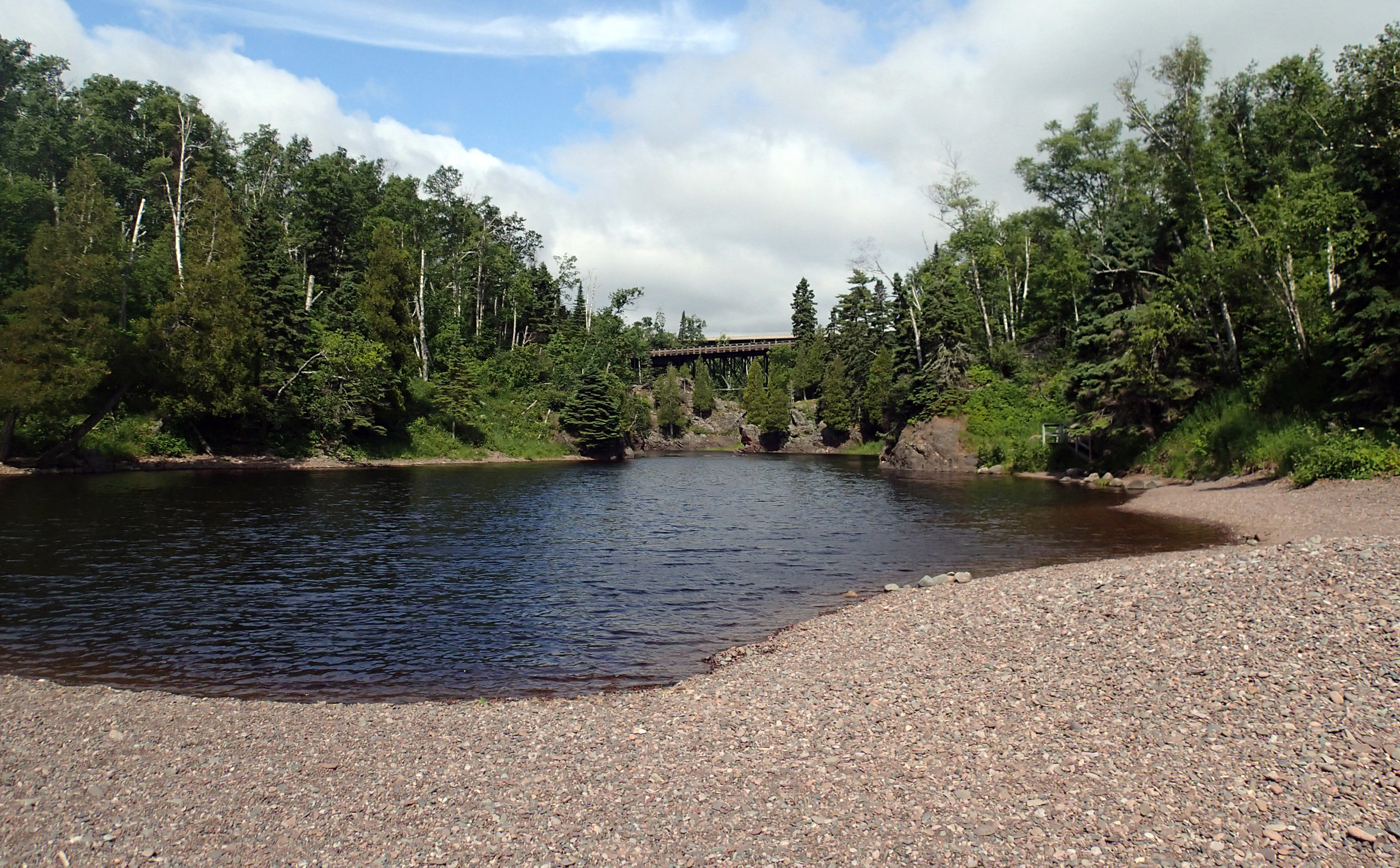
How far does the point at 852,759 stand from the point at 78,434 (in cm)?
5380

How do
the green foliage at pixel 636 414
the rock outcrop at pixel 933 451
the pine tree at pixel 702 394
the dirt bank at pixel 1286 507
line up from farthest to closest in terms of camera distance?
the pine tree at pixel 702 394 → the green foliage at pixel 636 414 → the rock outcrop at pixel 933 451 → the dirt bank at pixel 1286 507

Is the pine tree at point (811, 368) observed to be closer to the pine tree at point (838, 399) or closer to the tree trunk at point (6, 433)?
the pine tree at point (838, 399)

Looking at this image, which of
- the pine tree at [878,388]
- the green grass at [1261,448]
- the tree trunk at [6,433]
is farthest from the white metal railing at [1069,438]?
the tree trunk at [6,433]

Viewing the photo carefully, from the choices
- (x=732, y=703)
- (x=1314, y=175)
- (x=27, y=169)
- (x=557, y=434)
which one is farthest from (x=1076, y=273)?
(x=27, y=169)

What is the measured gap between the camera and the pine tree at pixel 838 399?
4087 inches

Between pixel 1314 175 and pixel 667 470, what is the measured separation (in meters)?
49.1

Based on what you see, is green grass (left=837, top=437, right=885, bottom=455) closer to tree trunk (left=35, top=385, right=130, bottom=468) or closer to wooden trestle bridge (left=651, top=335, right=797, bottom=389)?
wooden trestle bridge (left=651, top=335, right=797, bottom=389)

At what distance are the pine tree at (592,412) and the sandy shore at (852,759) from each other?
232 ft

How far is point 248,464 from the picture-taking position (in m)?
54.9

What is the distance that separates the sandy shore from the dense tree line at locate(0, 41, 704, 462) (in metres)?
43.7

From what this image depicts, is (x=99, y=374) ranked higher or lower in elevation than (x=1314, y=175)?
lower

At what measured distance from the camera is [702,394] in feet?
424

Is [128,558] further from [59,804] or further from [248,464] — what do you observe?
[248,464]

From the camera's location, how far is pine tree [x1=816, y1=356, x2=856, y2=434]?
104 m
